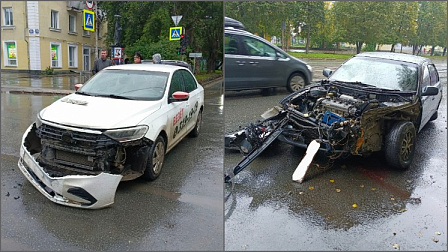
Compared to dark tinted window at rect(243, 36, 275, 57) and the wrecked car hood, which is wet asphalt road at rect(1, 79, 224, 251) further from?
the wrecked car hood

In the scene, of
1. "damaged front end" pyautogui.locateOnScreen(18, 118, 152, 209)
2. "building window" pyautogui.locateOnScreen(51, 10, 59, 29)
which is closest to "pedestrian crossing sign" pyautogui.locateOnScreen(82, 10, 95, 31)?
"damaged front end" pyautogui.locateOnScreen(18, 118, 152, 209)

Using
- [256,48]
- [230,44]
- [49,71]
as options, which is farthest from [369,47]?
[49,71]

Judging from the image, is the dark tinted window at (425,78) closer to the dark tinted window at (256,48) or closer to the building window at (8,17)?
the dark tinted window at (256,48)

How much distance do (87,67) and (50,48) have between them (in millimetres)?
4154

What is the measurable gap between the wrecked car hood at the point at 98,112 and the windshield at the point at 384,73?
8.32 ft

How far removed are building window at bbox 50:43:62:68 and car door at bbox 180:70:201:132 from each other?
2314cm

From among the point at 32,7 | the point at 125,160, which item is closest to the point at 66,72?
the point at 32,7

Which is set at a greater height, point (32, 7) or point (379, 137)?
point (32, 7)

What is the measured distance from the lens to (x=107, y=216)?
3592 mm

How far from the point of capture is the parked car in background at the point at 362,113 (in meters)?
4.34

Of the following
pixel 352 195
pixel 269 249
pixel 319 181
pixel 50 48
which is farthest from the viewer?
pixel 50 48

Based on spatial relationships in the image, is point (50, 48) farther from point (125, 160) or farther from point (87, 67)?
point (125, 160)

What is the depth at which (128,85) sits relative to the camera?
17.1 feet

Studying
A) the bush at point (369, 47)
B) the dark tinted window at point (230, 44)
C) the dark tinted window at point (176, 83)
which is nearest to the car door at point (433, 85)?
the bush at point (369, 47)
